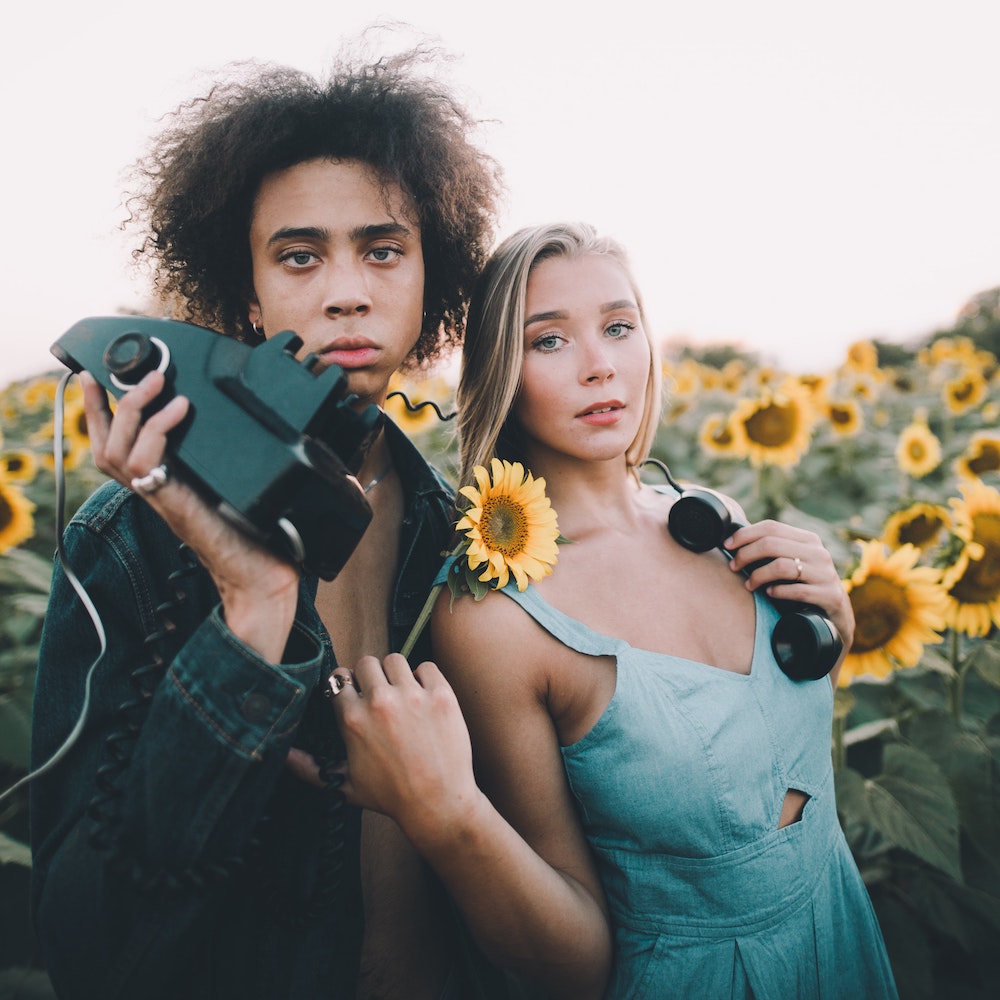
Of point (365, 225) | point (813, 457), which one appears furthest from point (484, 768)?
point (813, 457)

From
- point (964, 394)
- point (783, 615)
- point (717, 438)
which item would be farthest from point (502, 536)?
point (964, 394)

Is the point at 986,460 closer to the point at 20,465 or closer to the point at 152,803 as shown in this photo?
the point at 152,803

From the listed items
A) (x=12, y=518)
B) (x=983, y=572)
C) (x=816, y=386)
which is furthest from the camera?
(x=816, y=386)

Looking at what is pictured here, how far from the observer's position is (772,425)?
146 inches

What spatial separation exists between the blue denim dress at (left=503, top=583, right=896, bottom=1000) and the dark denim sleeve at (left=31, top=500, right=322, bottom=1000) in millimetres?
618

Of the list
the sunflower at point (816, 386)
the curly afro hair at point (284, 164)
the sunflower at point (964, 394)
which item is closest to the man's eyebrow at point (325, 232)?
the curly afro hair at point (284, 164)

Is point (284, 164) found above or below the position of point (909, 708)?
above

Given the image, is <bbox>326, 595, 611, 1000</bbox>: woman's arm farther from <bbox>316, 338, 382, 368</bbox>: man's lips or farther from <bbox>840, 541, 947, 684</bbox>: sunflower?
<bbox>840, 541, 947, 684</bbox>: sunflower

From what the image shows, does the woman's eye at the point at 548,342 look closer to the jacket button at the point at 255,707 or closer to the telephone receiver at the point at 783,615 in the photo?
the telephone receiver at the point at 783,615

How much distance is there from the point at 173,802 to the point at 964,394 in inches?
229

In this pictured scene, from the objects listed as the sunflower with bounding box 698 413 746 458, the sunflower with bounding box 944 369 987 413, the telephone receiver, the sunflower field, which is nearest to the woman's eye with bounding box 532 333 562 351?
the sunflower field

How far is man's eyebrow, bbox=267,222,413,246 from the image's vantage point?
63.9 inches

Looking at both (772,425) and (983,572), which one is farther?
(772,425)

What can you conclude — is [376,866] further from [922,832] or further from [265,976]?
[922,832]
